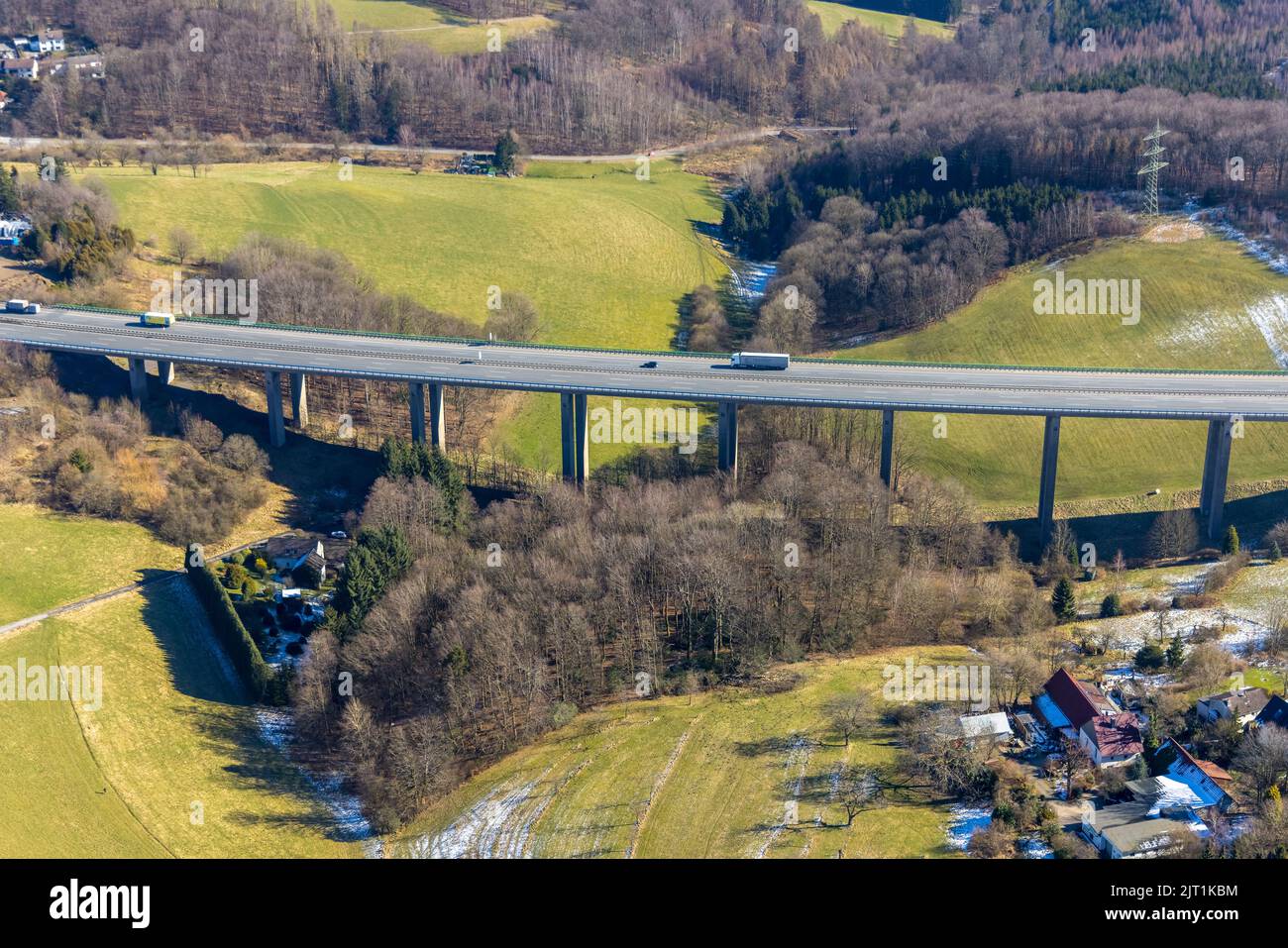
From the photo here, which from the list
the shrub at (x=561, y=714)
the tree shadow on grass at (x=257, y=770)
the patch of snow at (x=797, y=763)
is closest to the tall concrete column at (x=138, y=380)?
the tree shadow on grass at (x=257, y=770)

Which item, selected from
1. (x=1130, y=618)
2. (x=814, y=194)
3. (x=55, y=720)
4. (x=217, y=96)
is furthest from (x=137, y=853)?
(x=217, y=96)

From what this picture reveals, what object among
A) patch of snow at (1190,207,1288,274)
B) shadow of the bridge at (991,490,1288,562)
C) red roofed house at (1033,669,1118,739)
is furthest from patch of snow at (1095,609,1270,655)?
patch of snow at (1190,207,1288,274)

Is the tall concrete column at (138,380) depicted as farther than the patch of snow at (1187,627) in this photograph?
Yes

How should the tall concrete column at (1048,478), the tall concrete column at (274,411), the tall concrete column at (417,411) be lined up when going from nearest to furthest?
the tall concrete column at (1048,478) < the tall concrete column at (417,411) < the tall concrete column at (274,411)

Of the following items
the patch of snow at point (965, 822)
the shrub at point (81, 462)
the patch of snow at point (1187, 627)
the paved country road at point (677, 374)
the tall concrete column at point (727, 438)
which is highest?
the paved country road at point (677, 374)

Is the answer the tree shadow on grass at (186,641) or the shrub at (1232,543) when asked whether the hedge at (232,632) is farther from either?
the shrub at (1232,543)

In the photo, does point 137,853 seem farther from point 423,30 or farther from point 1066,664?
point 423,30

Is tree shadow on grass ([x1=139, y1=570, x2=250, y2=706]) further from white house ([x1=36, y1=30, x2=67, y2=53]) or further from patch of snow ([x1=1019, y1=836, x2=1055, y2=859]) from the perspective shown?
white house ([x1=36, y1=30, x2=67, y2=53])
